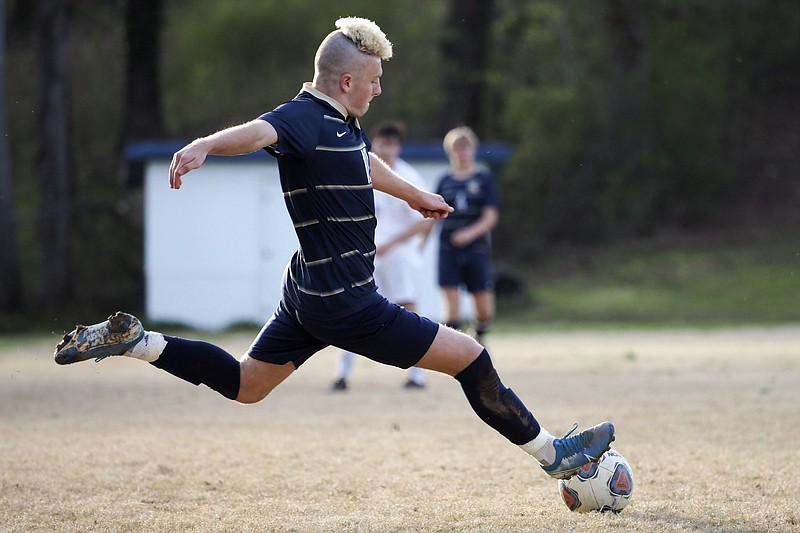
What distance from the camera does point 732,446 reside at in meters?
6.79

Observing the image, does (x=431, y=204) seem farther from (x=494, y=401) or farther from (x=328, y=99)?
(x=494, y=401)

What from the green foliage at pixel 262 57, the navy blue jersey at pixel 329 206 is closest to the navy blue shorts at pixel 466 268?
the navy blue jersey at pixel 329 206

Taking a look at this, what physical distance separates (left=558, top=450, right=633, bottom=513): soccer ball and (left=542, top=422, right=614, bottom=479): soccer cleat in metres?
0.05

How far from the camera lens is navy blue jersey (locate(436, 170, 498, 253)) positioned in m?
11.2

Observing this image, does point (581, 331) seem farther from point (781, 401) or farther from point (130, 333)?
point (130, 333)

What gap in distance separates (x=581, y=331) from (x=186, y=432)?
421 inches

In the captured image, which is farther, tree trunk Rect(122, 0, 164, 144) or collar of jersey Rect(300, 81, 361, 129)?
tree trunk Rect(122, 0, 164, 144)

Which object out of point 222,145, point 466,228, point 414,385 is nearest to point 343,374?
point 414,385

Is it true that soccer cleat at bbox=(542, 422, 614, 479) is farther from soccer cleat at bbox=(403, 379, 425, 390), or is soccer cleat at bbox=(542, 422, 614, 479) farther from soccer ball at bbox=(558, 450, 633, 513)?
soccer cleat at bbox=(403, 379, 425, 390)

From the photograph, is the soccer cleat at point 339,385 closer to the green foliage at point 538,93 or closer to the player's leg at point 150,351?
the player's leg at point 150,351

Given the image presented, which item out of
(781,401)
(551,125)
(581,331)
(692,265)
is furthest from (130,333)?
(551,125)

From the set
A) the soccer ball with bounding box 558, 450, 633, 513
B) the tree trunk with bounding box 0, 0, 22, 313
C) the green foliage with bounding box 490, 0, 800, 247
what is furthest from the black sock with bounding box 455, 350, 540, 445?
the green foliage with bounding box 490, 0, 800, 247

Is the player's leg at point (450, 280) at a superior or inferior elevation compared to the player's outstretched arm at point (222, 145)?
inferior

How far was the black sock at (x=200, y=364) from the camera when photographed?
518cm
